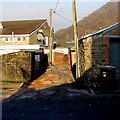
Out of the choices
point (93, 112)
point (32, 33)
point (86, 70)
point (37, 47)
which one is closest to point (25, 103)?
point (93, 112)

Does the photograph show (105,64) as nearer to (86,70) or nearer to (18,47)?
(86,70)

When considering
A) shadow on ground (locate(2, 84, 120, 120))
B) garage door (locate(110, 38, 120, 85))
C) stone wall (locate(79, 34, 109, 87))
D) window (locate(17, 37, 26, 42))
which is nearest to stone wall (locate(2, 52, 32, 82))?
stone wall (locate(79, 34, 109, 87))

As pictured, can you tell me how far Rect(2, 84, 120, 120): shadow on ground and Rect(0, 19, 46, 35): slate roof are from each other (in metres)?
20.7

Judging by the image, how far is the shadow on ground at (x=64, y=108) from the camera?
178 inches

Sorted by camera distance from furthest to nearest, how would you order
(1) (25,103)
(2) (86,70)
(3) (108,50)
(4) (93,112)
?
(2) (86,70)
(3) (108,50)
(1) (25,103)
(4) (93,112)

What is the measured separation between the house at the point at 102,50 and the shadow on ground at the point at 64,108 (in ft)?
6.68

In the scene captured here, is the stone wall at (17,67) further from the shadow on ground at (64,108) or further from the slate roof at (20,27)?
the slate roof at (20,27)

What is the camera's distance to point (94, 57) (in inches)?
325

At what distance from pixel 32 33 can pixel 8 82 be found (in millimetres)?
16129

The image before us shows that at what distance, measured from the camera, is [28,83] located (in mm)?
10391

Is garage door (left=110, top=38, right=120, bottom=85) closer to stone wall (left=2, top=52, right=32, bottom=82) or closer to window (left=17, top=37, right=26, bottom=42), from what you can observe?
stone wall (left=2, top=52, right=32, bottom=82)

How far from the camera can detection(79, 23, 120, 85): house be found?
7.91 meters

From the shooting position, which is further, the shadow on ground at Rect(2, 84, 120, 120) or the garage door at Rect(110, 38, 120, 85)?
the garage door at Rect(110, 38, 120, 85)

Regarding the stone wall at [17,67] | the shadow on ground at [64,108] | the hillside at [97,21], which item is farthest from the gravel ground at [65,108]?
the hillside at [97,21]
